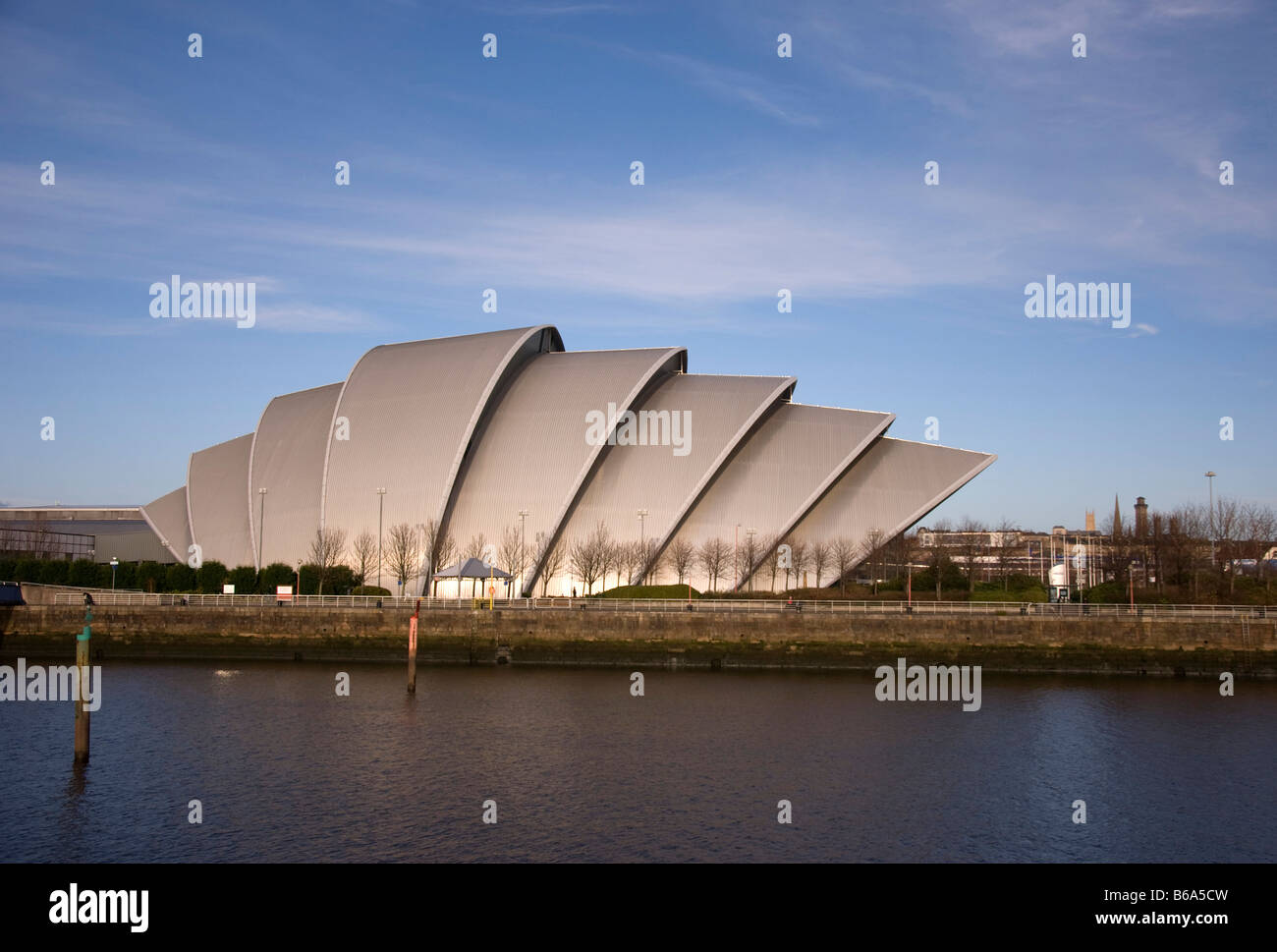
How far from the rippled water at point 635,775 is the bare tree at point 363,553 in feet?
65.4

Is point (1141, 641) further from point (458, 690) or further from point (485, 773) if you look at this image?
point (485, 773)

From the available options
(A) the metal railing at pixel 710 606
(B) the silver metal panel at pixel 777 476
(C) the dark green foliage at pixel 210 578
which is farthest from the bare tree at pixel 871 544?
(C) the dark green foliage at pixel 210 578

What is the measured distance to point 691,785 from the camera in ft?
67.0

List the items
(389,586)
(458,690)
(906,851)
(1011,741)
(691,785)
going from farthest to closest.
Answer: (389,586) < (458,690) < (1011,741) < (691,785) < (906,851)

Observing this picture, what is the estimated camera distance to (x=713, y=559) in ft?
171

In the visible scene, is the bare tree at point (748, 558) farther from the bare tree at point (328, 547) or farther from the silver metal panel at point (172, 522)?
the silver metal panel at point (172, 522)

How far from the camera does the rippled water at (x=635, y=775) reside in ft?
55.9

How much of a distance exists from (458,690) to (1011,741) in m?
15.4

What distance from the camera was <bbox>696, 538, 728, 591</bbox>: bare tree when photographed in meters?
52.0

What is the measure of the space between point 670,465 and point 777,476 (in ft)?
17.3

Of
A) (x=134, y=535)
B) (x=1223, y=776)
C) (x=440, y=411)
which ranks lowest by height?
(x=1223, y=776)

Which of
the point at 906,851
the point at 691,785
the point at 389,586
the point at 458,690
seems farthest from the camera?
the point at 389,586

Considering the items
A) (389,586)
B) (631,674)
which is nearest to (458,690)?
(631,674)

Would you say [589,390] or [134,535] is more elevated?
[589,390]
